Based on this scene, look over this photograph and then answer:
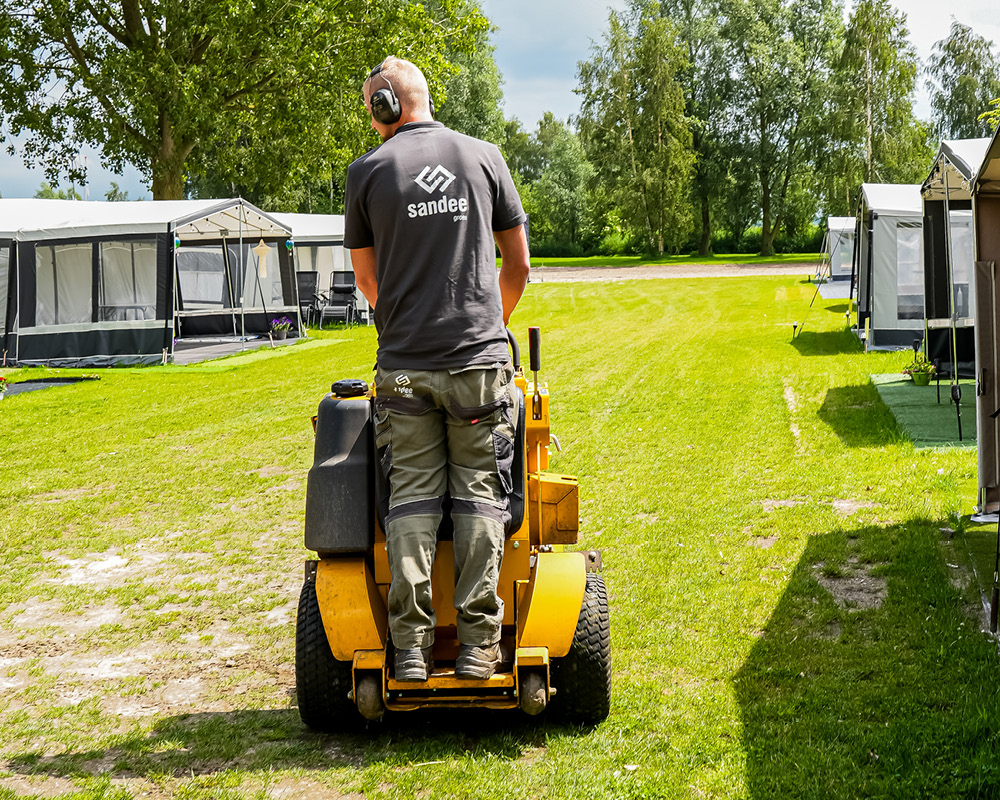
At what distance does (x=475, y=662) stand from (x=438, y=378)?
32.9 inches

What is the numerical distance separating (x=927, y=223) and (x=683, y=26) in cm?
3921

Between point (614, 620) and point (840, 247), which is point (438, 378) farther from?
point (840, 247)

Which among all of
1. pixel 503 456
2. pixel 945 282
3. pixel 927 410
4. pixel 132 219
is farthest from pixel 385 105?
pixel 132 219

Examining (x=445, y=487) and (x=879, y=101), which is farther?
(x=879, y=101)

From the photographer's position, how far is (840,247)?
85.3 ft

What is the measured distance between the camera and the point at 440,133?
322 centimetres

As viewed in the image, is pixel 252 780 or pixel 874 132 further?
pixel 874 132

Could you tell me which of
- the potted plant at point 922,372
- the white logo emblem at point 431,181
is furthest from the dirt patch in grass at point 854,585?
the potted plant at point 922,372

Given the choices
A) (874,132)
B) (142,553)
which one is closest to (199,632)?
(142,553)

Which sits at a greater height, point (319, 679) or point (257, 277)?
point (257, 277)

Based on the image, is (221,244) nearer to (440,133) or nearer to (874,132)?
(440,133)

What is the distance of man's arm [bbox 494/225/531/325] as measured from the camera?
333 cm

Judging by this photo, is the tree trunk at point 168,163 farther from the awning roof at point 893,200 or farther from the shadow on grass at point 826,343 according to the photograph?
the awning roof at point 893,200

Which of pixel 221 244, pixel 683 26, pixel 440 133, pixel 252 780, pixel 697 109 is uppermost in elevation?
pixel 683 26
